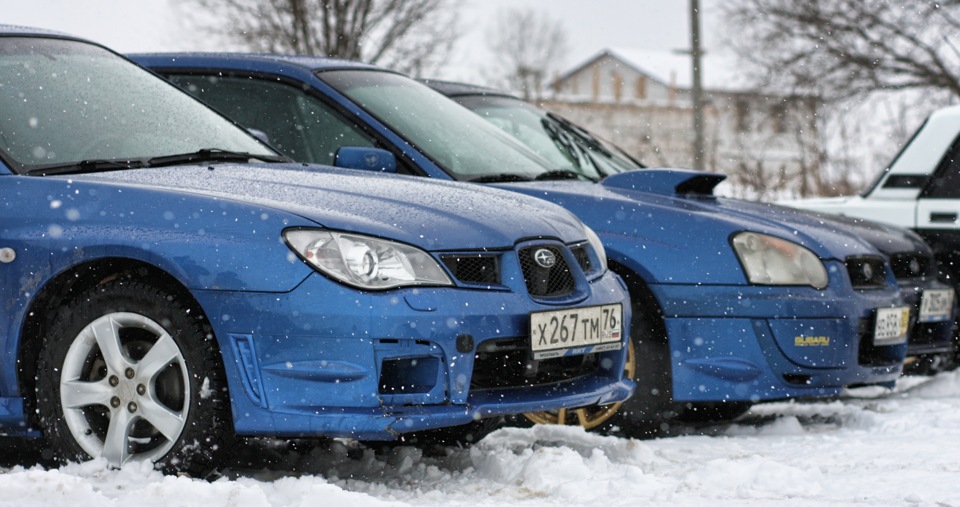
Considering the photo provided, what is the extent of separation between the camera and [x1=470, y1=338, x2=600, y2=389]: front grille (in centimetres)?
467

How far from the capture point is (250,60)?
7.23 m

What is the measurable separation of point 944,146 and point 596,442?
13.1ft

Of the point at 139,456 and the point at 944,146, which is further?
the point at 944,146

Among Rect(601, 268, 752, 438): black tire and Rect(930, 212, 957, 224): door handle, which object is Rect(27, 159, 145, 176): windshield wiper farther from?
Rect(930, 212, 957, 224): door handle

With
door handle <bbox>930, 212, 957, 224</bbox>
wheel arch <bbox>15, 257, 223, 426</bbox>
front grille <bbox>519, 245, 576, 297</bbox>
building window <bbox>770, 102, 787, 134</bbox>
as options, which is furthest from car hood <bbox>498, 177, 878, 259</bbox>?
building window <bbox>770, 102, 787, 134</bbox>

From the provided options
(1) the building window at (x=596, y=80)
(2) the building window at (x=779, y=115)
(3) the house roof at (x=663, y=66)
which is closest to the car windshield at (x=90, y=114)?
(2) the building window at (x=779, y=115)

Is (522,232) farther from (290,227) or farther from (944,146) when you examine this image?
(944,146)

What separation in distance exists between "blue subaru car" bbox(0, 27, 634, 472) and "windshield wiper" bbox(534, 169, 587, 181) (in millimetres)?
1744

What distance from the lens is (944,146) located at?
8742 mm

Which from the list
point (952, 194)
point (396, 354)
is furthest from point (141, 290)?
point (952, 194)

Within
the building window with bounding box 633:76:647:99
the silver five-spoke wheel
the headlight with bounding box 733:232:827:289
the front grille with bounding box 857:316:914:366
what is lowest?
the front grille with bounding box 857:316:914:366

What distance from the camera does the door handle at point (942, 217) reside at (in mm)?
8492

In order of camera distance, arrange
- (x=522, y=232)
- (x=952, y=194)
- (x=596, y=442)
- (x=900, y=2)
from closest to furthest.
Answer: (x=522, y=232) < (x=596, y=442) < (x=952, y=194) < (x=900, y=2)

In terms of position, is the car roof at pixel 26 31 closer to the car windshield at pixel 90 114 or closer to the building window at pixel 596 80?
the car windshield at pixel 90 114
